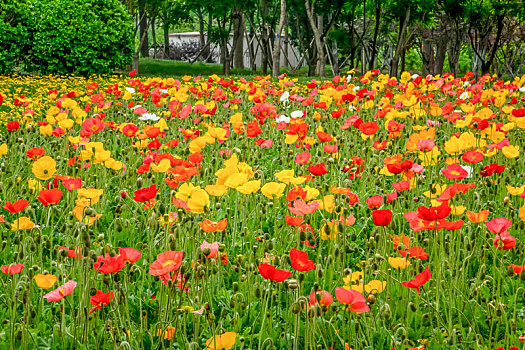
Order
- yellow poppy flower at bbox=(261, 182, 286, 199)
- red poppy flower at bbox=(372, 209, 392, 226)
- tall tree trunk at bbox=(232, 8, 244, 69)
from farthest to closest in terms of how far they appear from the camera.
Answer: tall tree trunk at bbox=(232, 8, 244, 69) < yellow poppy flower at bbox=(261, 182, 286, 199) < red poppy flower at bbox=(372, 209, 392, 226)

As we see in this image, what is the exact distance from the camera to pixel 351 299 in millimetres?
1469

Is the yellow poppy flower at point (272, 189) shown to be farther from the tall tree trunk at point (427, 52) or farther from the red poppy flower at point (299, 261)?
the tall tree trunk at point (427, 52)

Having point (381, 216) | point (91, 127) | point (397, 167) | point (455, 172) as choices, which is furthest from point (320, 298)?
point (91, 127)

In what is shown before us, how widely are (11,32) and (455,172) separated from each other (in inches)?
578

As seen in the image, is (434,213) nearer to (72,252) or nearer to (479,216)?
(479,216)

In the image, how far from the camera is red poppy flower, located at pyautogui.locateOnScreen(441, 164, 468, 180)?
2.42 metres

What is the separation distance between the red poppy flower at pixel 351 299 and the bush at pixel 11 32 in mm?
15102

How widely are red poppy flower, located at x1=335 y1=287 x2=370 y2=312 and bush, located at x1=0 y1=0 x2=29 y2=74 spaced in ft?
49.5

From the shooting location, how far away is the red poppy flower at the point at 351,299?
146cm

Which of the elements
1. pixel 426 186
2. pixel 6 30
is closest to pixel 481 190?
pixel 426 186

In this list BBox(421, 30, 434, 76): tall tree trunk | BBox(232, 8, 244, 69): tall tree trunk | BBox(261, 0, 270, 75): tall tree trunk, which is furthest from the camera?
BBox(421, 30, 434, 76): tall tree trunk

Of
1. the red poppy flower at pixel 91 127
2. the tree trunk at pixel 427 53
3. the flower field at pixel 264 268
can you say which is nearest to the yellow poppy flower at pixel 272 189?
the flower field at pixel 264 268

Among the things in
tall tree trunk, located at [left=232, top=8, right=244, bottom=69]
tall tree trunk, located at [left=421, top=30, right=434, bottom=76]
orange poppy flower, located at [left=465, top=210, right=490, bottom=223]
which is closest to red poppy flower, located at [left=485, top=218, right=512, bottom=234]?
orange poppy flower, located at [left=465, top=210, right=490, bottom=223]

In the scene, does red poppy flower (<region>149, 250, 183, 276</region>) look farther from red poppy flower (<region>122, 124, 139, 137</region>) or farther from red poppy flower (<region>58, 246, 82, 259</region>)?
red poppy flower (<region>122, 124, 139, 137</region>)
